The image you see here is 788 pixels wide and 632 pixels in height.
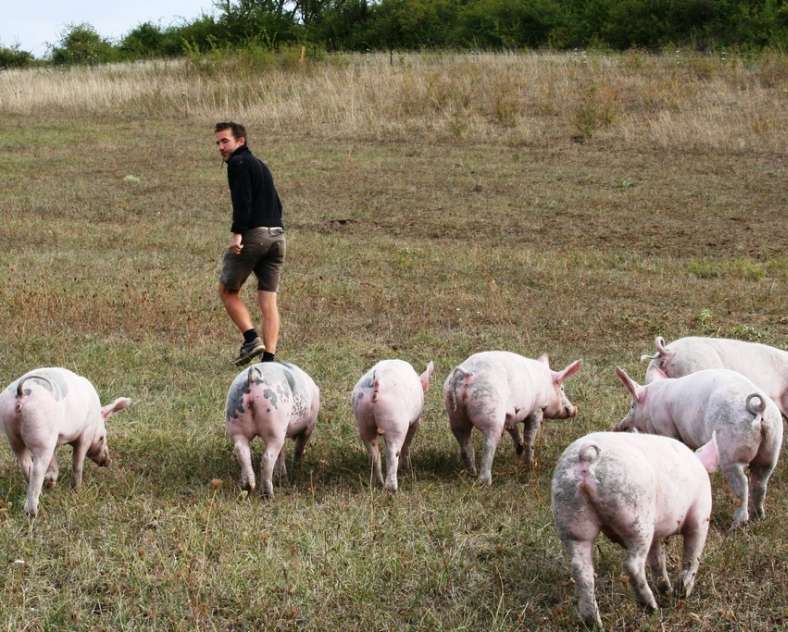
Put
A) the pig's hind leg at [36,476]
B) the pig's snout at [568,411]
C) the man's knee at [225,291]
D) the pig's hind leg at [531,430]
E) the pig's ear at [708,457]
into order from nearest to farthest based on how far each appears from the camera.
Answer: the pig's ear at [708,457], the pig's hind leg at [36,476], the pig's hind leg at [531,430], the pig's snout at [568,411], the man's knee at [225,291]

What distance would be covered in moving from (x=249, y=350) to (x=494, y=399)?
Answer: 10.4 feet

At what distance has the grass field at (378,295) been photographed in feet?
15.0

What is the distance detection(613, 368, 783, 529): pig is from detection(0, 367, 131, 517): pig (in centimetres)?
279

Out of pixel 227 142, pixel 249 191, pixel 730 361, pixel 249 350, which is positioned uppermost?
pixel 227 142

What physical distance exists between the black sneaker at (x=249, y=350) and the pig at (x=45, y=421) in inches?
109

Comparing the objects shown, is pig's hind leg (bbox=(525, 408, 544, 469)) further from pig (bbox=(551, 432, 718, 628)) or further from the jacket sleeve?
the jacket sleeve

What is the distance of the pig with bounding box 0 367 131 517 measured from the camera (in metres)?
5.38

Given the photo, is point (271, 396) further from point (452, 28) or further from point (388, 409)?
point (452, 28)

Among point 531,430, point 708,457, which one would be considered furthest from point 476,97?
point 708,457

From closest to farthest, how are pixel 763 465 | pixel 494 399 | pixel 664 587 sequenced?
pixel 664 587 < pixel 763 465 < pixel 494 399

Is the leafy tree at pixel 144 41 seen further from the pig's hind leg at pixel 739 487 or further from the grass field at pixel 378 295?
the pig's hind leg at pixel 739 487

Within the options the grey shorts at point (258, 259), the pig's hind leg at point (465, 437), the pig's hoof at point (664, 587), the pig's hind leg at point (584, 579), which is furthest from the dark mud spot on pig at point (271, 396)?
the grey shorts at point (258, 259)

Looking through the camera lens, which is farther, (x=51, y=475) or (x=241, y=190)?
(x=241, y=190)

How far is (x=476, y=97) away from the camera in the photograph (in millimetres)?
24125
